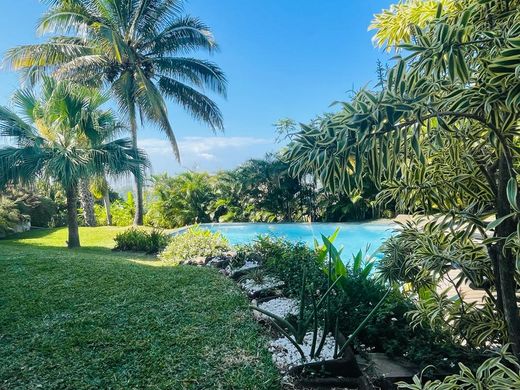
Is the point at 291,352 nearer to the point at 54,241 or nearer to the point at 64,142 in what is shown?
the point at 64,142

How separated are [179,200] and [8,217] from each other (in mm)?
6986

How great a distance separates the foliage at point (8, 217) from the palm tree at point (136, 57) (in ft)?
15.8

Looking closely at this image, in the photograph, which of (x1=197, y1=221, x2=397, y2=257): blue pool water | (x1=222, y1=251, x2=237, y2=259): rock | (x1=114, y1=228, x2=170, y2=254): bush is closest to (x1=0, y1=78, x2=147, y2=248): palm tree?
(x1=114, y1=228, x2=170, y2=254): bush

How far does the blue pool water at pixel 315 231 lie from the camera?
39.1ft

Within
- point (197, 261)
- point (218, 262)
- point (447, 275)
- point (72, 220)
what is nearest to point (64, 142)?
point (72, 220)

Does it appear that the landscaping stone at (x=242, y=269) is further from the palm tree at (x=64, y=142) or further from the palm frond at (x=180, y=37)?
the palm frond at (x=180, y=37)

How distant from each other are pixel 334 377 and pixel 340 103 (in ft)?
6.32

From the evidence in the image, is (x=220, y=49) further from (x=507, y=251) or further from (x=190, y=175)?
(x=507, y=251)

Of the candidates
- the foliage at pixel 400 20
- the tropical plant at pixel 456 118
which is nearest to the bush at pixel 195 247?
the foliage at pixel 400 20

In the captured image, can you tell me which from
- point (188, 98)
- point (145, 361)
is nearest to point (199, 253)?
point (145, 361)

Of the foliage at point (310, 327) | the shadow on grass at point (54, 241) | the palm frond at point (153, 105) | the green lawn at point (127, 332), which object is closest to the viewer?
the green lawn at point (127, 332)

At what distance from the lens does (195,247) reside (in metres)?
7.75

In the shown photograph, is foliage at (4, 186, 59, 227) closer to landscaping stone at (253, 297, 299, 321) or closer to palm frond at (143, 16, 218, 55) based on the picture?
palm frond at (143, 16, 218, 55)

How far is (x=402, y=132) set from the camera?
1.79 m
